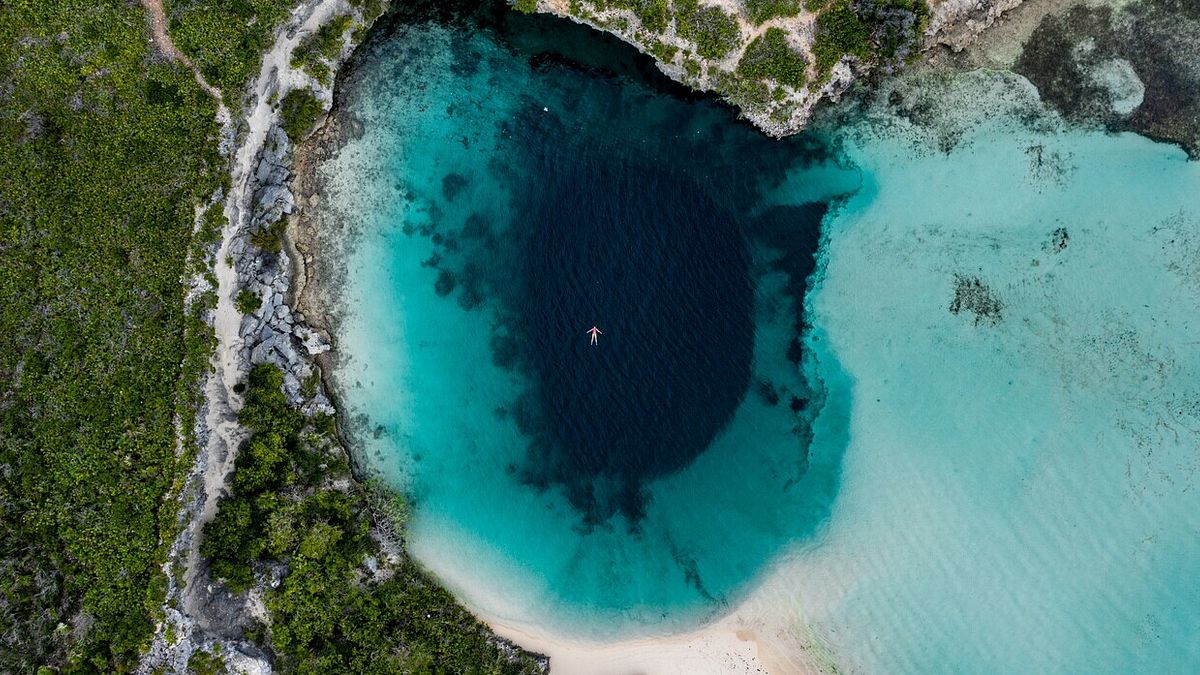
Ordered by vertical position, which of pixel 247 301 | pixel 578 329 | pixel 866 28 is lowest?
pixel 247 301

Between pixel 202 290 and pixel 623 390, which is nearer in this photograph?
pixel 202 290

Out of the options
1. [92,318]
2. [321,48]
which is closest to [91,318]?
[92,318]

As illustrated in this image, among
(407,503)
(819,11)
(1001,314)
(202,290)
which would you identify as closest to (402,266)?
(202,290)

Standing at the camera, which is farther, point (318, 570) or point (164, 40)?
point (164, 40)

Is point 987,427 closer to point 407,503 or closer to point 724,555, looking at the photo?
point 724,555

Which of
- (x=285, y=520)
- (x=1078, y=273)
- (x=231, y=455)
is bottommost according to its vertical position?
(x=285, y=520)

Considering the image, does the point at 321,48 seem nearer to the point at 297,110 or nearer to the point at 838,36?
the point at 297,110

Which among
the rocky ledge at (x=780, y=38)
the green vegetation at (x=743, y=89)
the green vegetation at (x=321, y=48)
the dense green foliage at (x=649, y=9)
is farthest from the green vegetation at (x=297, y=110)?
the green vegetation at (x=743, y=89)
